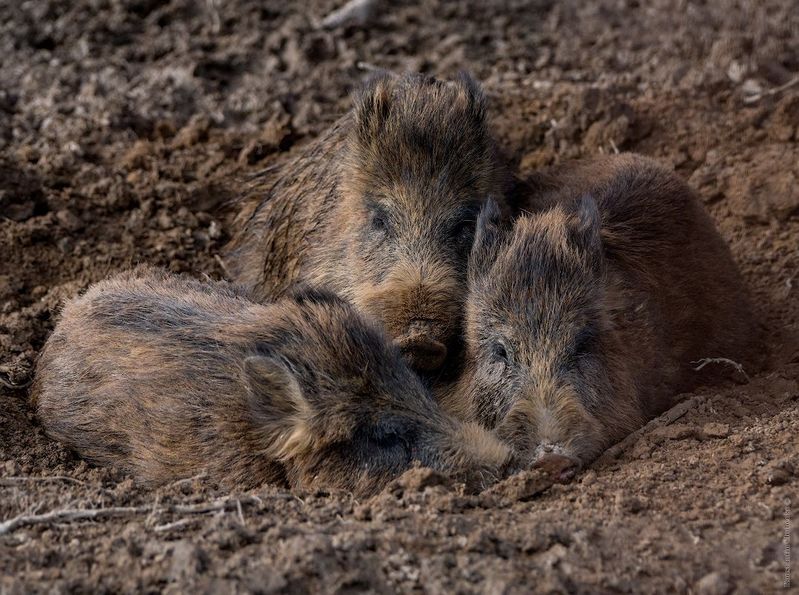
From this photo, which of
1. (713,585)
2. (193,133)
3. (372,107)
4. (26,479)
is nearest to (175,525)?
(26,479)

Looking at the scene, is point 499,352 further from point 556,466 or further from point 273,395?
point 273,395

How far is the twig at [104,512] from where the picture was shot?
376cm

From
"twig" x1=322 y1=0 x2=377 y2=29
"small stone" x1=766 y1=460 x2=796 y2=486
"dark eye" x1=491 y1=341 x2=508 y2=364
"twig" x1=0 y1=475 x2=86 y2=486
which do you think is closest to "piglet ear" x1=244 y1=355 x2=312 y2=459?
"twig" x1=0 y1=475 x2=86 y2=486

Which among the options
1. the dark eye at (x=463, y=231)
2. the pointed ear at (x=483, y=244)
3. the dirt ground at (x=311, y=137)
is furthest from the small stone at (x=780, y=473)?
the dark eye at (x=463, y=231)

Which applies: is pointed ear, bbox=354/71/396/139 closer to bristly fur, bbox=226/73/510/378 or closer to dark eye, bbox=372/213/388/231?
bristly fur, bbox=226/73/510/378

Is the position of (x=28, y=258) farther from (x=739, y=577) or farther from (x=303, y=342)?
(x=739, y=577)

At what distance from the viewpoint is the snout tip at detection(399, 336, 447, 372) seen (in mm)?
4816

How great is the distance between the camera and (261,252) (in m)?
6.86

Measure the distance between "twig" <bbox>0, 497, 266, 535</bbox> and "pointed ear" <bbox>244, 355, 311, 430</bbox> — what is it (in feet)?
2.09

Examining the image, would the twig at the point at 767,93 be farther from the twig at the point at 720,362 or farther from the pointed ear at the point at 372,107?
the pointed ear at the point at 372,107

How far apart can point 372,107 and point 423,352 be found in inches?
69.6

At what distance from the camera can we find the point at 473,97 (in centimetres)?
604

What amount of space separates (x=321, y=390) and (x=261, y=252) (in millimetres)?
2494

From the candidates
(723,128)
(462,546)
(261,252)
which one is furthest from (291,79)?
(462,546)
